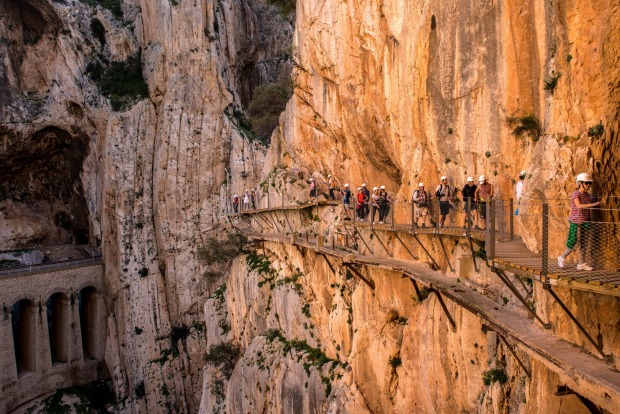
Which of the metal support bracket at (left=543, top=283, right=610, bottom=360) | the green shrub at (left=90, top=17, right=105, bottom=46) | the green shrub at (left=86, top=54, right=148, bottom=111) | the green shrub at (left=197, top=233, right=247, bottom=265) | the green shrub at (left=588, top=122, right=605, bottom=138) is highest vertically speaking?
the green shrub at (left=90, top=17, right=105, bottom=46)

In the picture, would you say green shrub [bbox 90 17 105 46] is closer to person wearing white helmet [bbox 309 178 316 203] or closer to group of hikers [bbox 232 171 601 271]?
person wearing white helmet [bbox 309 178 316 203]

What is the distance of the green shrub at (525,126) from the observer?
995 cm

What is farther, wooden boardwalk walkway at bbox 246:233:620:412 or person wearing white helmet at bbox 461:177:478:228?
person wearing white helmet at bbox 461:177:478:228

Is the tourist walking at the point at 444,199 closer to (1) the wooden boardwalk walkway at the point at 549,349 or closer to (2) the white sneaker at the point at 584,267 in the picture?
(1) the wooden boardwalk walkway at the point at 549,349

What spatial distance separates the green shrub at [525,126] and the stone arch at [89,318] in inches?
1707

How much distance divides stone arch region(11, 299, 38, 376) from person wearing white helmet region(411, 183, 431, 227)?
37.8m

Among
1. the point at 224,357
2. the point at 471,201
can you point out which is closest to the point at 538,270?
the point at 471,201

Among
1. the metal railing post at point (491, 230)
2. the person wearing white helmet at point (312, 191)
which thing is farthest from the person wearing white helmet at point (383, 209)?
the person wearing white helmet at point (312, 191)

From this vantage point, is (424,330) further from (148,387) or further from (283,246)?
(148,387)

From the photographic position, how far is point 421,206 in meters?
12.4

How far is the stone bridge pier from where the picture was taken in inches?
1517

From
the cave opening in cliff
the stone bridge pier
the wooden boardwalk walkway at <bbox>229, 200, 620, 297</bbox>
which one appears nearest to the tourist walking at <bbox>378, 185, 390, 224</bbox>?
the wooden boardwalk walkway at <bbox>229, 200, 620, 297</bbox>

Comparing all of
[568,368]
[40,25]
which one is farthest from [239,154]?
[568,368]

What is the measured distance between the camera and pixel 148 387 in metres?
40.7
